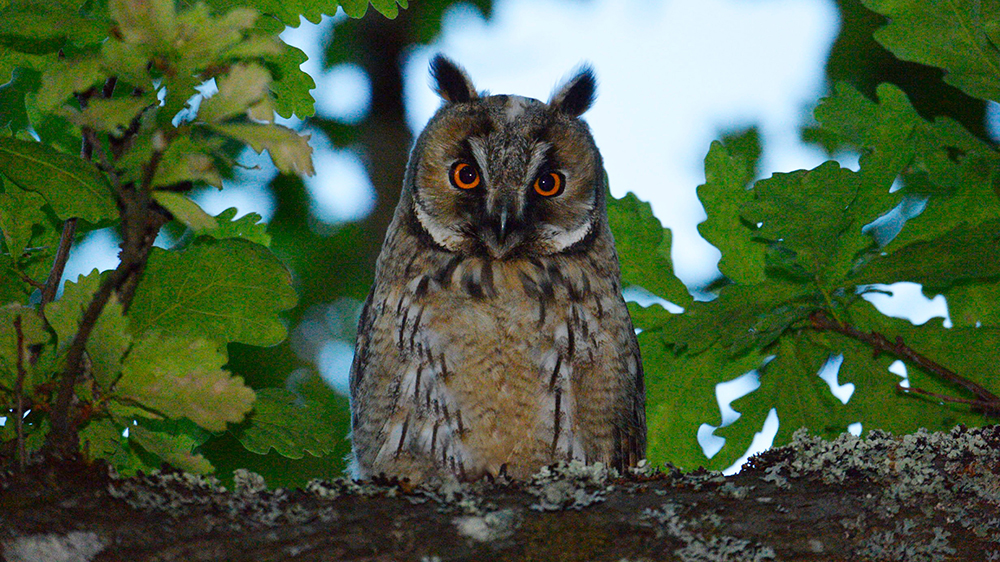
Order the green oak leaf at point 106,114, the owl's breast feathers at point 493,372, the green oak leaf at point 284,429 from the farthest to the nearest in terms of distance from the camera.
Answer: the owl's breast feathers at point 493,372 → the green oak leaf at point 284,429 → the green oak leaf at point 106,114

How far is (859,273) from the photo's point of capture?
2.12m

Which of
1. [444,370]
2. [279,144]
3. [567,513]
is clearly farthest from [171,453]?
[444,370]

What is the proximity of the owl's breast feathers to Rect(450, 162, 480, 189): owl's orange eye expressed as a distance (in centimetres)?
26

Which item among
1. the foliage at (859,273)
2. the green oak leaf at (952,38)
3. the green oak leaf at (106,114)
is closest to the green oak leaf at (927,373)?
the foliage at (859,273)

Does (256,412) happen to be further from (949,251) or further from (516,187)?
(949,251)

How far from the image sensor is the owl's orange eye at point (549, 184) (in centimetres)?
288

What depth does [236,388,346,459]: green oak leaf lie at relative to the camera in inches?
71.1

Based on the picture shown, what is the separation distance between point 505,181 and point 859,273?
44.2 inches

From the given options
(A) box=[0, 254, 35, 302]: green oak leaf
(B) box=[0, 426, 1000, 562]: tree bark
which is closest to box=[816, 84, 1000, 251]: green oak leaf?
(B) box=[0, 426, 1000, 562]: tree bark

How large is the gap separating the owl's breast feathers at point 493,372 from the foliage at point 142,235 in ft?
2.21

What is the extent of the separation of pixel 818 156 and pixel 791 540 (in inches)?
196

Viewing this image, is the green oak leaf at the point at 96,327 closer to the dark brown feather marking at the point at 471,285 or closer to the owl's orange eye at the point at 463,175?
the dark brown feather marking at the point at 471,285

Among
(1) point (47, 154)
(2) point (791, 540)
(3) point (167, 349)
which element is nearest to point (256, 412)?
(3) point (167, 349)

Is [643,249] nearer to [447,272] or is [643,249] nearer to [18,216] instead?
[447,272]
